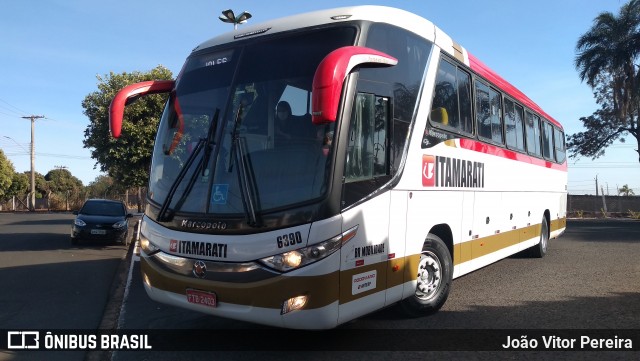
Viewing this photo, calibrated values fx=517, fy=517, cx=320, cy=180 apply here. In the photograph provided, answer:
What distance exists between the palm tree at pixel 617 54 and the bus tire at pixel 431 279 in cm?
2979

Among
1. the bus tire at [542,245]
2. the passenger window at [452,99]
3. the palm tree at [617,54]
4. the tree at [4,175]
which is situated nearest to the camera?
the passenger window at [452,99]

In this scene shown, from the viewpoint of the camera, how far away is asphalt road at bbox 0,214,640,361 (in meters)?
5.30

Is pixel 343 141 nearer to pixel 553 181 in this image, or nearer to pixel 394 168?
pixel 394 168

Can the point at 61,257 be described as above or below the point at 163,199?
below

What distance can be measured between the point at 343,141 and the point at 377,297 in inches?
63.4

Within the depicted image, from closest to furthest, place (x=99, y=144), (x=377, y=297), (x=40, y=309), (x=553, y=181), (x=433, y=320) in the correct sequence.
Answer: (x=377, y=297)
(x=433, y=320)
(x=40, y=309)
(x=553, y=181)
(x=99, y=144)

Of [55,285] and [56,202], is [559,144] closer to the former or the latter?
[55,285]

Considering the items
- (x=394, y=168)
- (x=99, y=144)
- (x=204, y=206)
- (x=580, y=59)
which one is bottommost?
(x=204, y=206)

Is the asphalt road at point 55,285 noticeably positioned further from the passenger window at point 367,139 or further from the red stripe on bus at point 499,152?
the red stripe on bus at point 499,152

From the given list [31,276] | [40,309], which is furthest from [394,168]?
[31,276]

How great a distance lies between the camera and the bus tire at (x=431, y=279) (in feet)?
20.6

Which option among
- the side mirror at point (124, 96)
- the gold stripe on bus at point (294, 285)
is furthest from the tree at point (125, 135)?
the gold stripe on bus at point (294, 285)

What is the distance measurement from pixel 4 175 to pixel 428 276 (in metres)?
57.0

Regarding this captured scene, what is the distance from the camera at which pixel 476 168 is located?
7.61 m
